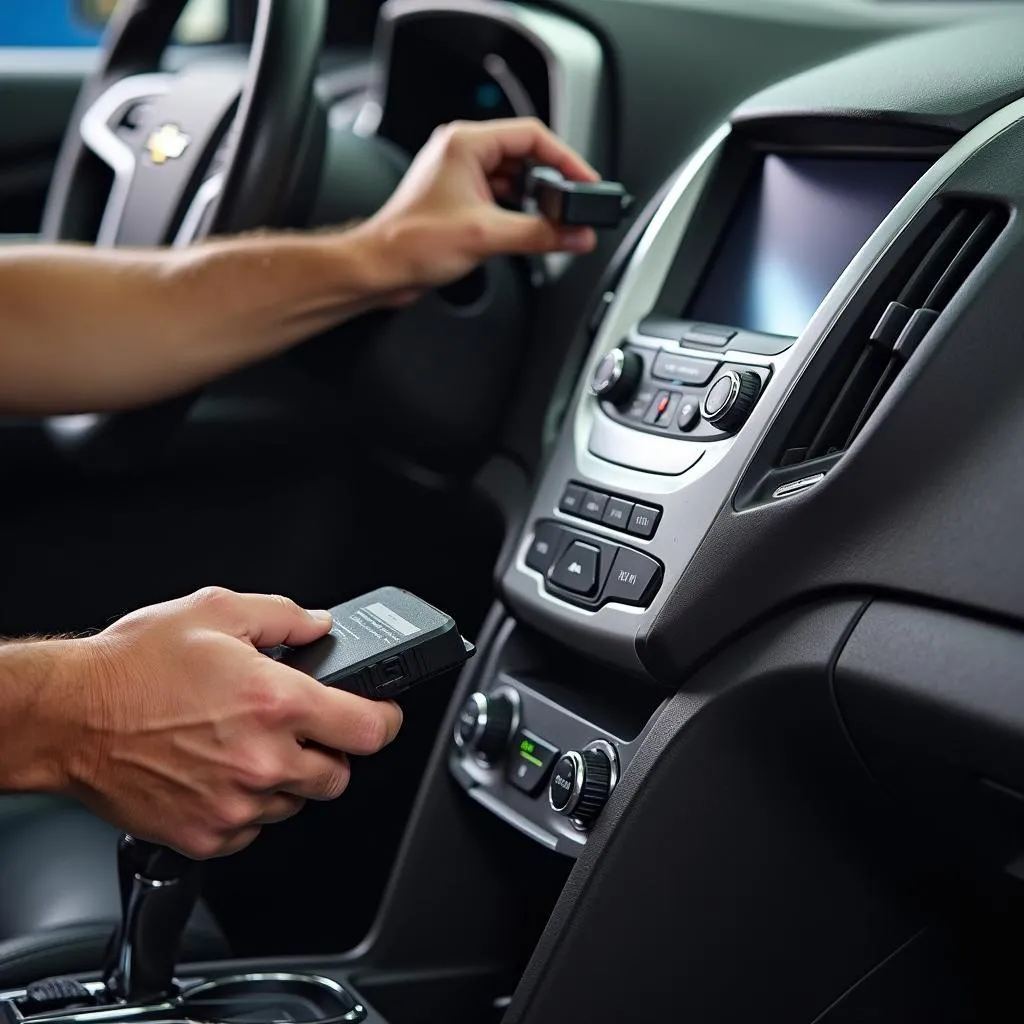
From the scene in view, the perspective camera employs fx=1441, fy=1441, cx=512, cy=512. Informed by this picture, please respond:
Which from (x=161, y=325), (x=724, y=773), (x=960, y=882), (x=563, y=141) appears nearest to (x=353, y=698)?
(x=724, y=773)

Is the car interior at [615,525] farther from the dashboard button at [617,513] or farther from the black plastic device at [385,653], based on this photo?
the black plastic device at [385,653]

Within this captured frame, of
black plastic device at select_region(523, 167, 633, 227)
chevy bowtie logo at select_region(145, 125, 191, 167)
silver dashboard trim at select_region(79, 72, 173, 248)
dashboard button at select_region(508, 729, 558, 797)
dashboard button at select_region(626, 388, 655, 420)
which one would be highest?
black plastic device at select_region(523, 167, 633, 227)

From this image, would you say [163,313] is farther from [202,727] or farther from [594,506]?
[202,727]

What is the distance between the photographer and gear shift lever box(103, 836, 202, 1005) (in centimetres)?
91

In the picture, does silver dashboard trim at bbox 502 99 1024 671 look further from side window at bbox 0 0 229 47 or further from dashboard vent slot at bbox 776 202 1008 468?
side window at bbox 0 0 229 47

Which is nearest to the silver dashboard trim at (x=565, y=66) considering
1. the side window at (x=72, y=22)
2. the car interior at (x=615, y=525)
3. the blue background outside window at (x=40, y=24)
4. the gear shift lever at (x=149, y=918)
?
the car interior at (x=615, y=525)

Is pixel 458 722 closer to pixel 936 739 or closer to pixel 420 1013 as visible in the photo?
pixel 420 1013

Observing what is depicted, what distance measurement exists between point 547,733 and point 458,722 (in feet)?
0.32

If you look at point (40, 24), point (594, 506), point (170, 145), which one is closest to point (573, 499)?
point (594, 506)

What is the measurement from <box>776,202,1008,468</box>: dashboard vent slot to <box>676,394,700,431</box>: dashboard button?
0.26 ft

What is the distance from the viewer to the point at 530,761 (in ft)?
3.15

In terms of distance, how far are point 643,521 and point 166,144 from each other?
70cm

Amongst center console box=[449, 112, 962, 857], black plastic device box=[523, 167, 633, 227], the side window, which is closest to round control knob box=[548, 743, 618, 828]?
center console box=[449, 112, 962, 857]

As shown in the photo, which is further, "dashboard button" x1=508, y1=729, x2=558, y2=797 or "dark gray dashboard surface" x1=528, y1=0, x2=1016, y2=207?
"dark gray dashboard surface" x1=528, y1=0, x2=1016, y2=207
